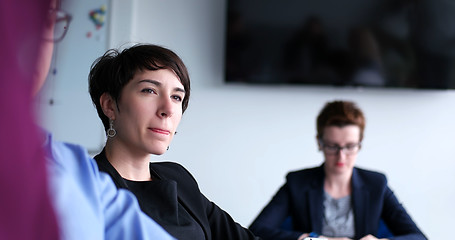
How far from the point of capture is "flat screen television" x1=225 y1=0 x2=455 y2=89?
11.3 feet

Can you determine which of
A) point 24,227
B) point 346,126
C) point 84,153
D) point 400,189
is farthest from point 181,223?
point 400,189

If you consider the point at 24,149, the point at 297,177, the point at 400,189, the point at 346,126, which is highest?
the point at 24,149

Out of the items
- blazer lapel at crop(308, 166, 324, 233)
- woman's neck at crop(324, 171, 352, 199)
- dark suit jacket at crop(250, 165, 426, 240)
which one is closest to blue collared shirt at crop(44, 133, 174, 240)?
dark suit jacket at crop(250, 165, 426, 240)

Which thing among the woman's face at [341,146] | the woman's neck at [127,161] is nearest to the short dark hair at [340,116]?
the woman's face at [341,146]

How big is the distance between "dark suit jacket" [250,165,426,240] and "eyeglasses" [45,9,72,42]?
1887mm

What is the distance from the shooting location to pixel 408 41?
3.48 m

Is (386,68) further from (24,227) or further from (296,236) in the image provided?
(24,227)

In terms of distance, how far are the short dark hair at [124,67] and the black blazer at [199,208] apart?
19 centimetres

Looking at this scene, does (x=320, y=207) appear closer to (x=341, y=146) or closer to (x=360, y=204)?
(x=360, y=204)

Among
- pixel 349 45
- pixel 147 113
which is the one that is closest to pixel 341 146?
pixel 147 113

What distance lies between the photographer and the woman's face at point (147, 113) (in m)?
1.33

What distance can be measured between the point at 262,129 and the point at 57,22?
3.26 metres

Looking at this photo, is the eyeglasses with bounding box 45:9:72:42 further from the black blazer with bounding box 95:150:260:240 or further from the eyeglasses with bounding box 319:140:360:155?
the eyeglasses with bounding box 319:140:360:155

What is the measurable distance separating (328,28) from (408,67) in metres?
0.59
